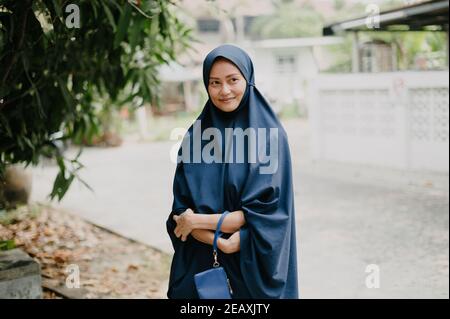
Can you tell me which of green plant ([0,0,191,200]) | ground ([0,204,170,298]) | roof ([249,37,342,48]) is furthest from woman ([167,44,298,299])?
roof ([249,37,342,48])

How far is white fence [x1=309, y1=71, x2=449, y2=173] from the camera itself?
812 cm

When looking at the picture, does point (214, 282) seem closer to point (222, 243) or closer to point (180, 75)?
point (222, 243)

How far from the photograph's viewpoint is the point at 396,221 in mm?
6109

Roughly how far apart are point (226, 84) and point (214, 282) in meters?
0.67

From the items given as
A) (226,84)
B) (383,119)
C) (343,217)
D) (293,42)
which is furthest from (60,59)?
(293,42)

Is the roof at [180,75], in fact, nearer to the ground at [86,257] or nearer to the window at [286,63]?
the window at [286,63]

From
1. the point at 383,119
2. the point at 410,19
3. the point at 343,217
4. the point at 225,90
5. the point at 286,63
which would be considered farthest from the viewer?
the point at 286,63

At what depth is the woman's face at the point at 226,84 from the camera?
1830mm

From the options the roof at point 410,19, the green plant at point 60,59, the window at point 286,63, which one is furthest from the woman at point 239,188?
the window at point 286,63

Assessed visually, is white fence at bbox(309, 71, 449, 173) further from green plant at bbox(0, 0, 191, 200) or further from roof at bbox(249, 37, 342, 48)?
roof at bbox(249, 37, 342, 48)

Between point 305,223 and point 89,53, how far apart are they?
10.9ft

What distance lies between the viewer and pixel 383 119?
8789 mm

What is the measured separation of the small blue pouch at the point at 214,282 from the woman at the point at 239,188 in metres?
0.06
